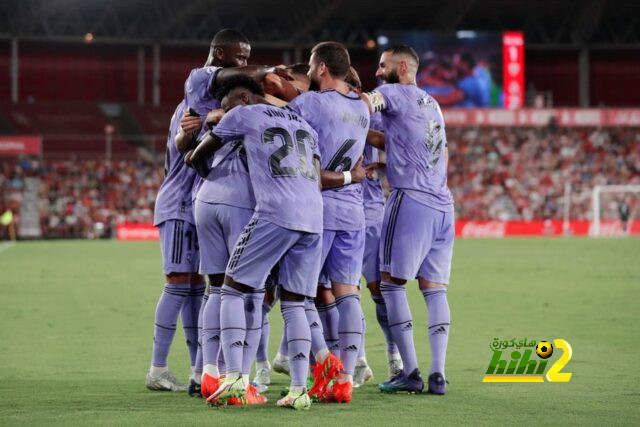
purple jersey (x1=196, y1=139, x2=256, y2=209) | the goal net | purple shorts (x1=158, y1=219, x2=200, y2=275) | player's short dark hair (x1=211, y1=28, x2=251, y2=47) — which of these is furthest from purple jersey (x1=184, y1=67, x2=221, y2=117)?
the goal net

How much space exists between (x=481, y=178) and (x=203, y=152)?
3884 centimetres

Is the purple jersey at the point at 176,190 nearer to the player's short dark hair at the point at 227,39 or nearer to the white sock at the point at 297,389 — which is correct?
the player's short dark hair at the point at 227,39

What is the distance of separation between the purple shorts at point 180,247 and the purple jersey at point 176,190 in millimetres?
54

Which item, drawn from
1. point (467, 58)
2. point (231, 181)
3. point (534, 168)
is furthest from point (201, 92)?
point (534, 168)

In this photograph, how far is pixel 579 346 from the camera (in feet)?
31.4

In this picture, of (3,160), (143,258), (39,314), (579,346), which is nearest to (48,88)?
(3,160)

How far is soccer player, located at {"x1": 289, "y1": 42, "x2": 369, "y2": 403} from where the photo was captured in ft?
22.9

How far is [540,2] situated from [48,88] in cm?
2478

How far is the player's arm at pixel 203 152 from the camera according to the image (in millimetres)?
6539

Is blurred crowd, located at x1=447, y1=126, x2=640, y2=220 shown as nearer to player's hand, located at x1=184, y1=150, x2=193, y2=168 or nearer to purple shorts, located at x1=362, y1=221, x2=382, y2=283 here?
purple shorts, located at x1=362, y1=221, x2=382, y2=283

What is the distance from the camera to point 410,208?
7375 mm

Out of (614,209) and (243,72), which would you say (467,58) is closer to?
(614,209)

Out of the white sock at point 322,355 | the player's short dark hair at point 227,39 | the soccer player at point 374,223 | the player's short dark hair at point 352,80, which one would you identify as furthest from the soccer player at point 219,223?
the soccer player at point 374,223

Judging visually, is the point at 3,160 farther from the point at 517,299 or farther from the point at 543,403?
the point at 543,403
